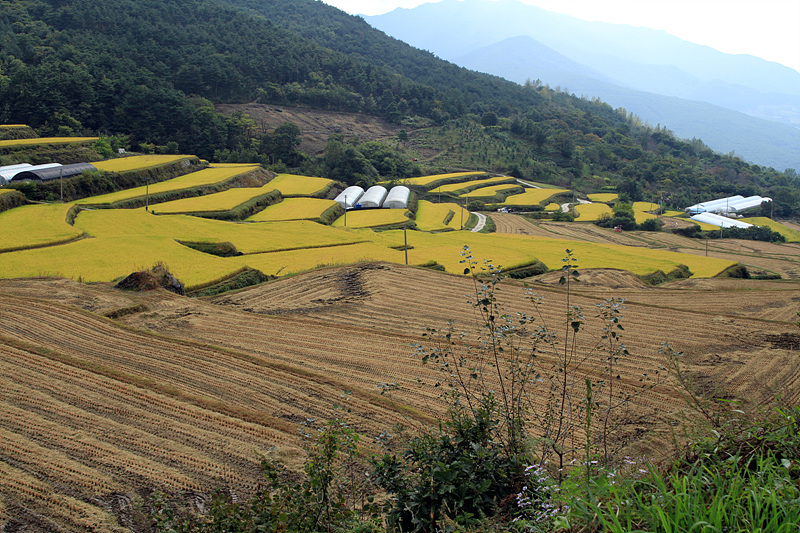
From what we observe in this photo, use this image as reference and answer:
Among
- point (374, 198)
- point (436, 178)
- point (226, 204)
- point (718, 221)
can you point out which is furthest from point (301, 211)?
point (718, 221)

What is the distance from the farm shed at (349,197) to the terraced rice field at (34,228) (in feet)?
72.2

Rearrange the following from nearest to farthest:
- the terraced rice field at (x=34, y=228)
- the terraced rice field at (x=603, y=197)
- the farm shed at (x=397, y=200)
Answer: the terraced rice field at (x=34, y=228), the farm shed at (x=397, y=200), the terraced rice field at (x=603, y=197)

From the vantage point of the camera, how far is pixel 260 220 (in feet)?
125

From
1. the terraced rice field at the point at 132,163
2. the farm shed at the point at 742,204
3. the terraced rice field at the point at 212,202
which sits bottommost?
the terraced rice field at the point at 212,202

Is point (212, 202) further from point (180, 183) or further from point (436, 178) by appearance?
point (436, 178)

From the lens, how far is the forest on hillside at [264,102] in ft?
209

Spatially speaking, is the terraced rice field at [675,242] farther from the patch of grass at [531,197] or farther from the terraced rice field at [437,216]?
the patch of grass at [531,197]

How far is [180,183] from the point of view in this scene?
1816 inches

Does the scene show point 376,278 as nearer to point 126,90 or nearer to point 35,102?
point 35,102

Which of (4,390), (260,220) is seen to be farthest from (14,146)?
(4,390)

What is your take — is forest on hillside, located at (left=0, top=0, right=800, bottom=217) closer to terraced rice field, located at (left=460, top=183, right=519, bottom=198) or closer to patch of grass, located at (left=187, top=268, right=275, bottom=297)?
terraced rice field, located at (left=460, top=183, right=519, bottom=198)

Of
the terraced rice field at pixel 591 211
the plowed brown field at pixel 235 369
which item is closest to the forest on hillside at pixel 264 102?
the terraced rice field at pixel 591 211

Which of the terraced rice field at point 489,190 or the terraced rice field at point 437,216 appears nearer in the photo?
the terraced rice field at point 437,216

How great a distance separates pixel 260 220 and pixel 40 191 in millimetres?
14552
